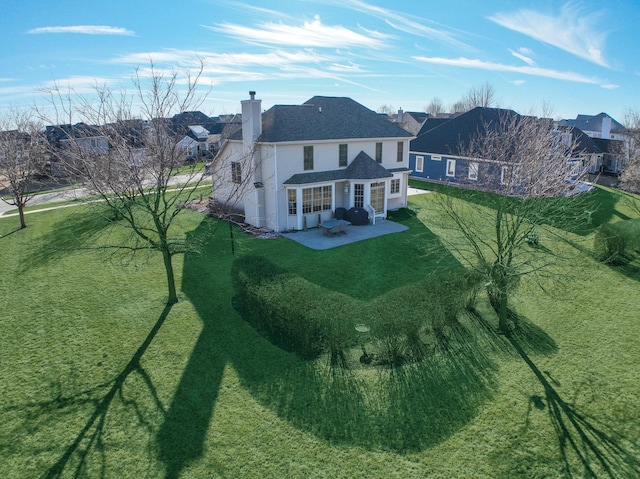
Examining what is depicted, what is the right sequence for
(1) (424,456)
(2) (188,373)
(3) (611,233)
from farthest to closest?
(3) (611,233) < (2) (188,373) < (1) (424,456)

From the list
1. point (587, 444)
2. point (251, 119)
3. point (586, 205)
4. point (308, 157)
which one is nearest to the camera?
point (587, 444)

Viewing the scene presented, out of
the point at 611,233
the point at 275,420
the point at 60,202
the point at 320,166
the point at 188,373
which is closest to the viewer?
the point at 275,420

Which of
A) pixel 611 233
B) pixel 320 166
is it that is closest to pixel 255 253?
pixel 320 166

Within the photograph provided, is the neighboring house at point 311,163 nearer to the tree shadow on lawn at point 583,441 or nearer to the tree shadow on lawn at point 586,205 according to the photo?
the tree shadow on lawn at point 586,205

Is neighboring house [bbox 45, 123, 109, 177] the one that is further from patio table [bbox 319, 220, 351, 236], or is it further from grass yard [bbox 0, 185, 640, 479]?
patio table [bbox 319, 220, 351, 236]

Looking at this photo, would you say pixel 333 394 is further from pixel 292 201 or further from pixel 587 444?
pixel 292 201

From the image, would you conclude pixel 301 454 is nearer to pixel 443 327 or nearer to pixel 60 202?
pixel 443 327

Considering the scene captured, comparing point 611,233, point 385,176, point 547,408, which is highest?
point 385,176

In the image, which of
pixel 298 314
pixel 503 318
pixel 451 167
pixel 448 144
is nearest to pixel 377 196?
pixel 503 318

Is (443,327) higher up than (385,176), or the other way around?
(385,176)
